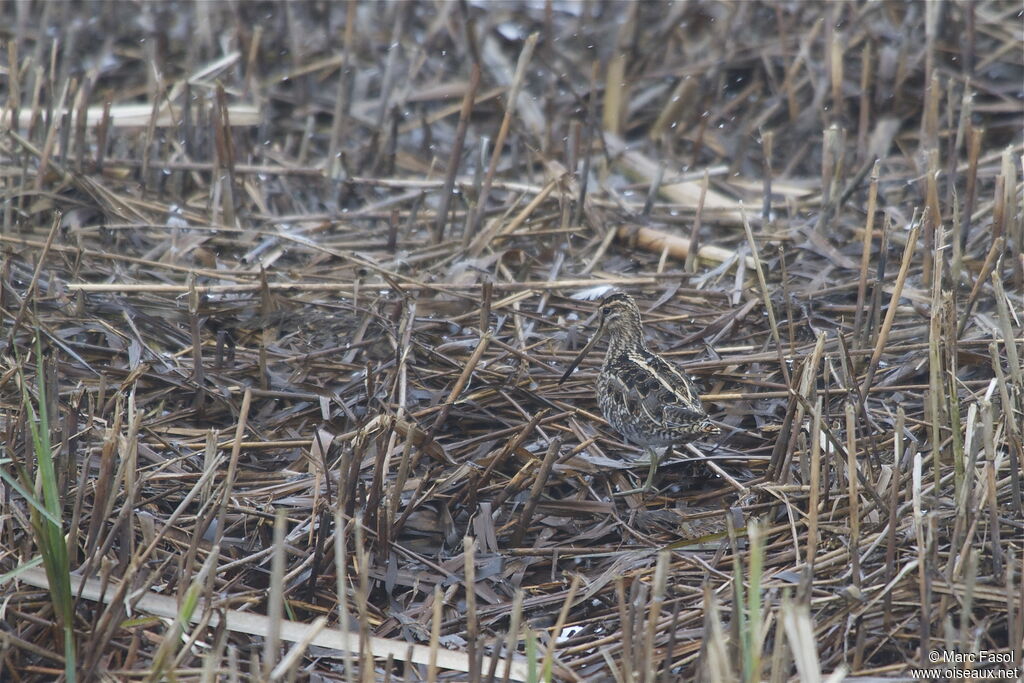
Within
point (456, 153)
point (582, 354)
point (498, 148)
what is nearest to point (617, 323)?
point (582, 354)

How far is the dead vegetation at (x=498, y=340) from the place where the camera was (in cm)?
318

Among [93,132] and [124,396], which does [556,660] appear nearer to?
[124,396]

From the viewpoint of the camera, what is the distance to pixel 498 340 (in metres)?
4.82

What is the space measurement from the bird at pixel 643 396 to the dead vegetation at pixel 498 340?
0.48 ft

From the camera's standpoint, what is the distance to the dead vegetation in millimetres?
3182

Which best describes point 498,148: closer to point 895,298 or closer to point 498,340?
point 498,340

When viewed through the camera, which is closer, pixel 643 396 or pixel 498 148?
pixel 643 396

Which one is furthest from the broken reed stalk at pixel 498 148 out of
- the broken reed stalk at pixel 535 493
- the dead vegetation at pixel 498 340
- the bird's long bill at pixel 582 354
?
the broken reed stalk at pixel 535 493

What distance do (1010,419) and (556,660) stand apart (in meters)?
1.49

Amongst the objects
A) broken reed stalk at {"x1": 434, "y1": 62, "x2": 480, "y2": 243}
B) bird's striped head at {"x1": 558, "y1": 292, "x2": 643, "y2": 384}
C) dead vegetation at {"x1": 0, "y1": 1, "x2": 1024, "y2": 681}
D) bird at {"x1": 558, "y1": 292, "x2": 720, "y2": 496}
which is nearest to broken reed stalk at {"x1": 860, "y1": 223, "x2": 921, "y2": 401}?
dead vegetation at {"x1": 0, "y1": 1, "x2": 1024, "y2": 681}

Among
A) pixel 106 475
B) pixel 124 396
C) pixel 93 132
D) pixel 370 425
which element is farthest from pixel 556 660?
pixel 93 132

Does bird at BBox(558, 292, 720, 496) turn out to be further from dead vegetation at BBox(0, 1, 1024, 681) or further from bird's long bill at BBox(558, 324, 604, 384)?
dead vegetation at BBox(0, 1, 1024, 681)

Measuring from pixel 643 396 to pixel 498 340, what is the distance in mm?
940

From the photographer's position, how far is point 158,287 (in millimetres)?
4883
